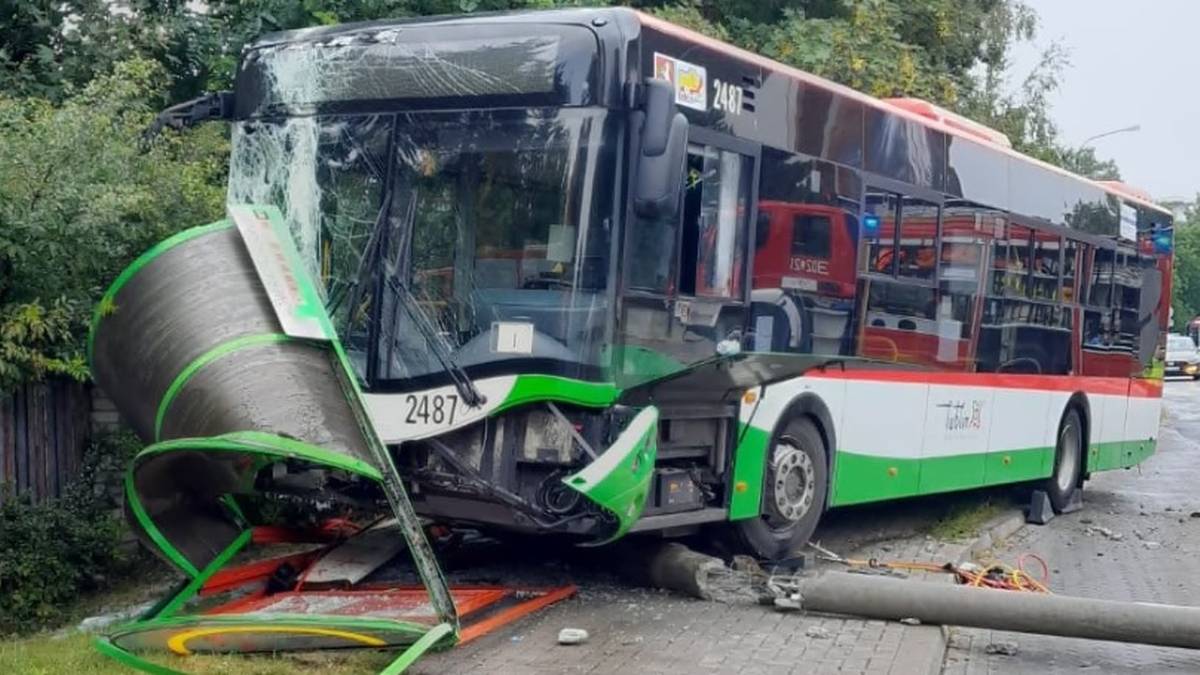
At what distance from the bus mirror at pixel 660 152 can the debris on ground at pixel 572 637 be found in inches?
88.4

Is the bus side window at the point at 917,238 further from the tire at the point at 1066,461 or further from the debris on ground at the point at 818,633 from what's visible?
the tire at the point at 1066,461

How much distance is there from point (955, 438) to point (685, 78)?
524 cm

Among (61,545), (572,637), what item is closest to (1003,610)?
(572,637)

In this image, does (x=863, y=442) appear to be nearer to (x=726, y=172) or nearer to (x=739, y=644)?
(x=726, y=172)

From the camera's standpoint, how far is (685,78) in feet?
29.1

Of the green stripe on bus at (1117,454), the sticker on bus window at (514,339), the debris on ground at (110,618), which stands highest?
the sticker on bus window at (514,339)

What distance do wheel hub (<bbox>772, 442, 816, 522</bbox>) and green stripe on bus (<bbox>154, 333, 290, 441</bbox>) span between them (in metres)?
3.91

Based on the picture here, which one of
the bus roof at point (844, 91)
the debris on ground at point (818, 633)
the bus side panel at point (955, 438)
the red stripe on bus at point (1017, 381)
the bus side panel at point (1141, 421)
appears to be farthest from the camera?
the bus side panel at point (1141, 421)

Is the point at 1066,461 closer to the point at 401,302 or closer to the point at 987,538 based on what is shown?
the point at 987,538

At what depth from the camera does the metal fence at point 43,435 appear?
385 inches

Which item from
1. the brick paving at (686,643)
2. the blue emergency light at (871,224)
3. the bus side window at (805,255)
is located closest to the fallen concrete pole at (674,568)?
the brick paving at (686,643)

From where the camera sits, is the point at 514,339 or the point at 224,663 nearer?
the point at 224,663

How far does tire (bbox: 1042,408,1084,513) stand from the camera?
1540 centimetres

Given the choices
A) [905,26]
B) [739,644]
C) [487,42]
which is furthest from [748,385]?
[905,26]
